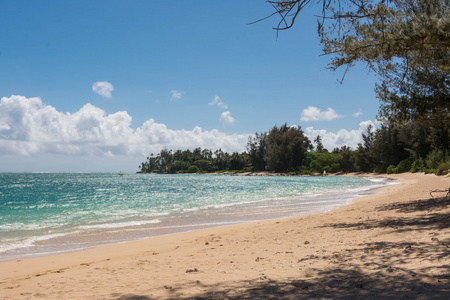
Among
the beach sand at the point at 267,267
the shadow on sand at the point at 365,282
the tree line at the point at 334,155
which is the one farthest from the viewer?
the tree line at the point at 334,155

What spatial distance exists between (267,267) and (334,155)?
370 feet

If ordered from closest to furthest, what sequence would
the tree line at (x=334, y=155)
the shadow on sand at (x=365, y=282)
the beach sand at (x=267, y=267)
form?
1. the shadow on sand at (x=365, y=282)
2. the beach sand at (x=267, y=267)
3. the tree line at (x=334, y=155)

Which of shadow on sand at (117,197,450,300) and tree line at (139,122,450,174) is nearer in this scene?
shadow on sand at (117,197,450,300)

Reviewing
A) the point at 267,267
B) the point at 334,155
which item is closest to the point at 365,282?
the point at 267,267

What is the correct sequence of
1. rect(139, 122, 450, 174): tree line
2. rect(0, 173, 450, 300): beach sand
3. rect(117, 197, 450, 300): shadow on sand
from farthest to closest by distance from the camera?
rect(139, 122, 450, 174): tree line < rect(0, 173, 450, 300): beach sand < rect(117, 197, 450, 300): shadow on sand

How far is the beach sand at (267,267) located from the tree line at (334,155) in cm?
875

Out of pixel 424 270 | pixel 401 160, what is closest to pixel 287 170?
pixel 401 160

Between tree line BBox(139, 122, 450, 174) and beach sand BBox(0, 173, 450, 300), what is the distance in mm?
8750

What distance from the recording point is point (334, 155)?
112 meters

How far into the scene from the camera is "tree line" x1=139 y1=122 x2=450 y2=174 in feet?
172

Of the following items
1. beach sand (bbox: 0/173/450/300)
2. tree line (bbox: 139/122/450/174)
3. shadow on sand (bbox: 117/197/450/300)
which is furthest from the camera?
tree line (bbox: 139/122/450/174)

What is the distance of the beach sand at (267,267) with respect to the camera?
14.8 ft

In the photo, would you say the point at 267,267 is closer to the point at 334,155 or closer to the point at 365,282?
the point at 365,282

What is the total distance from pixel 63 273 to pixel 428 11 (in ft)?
33.7
